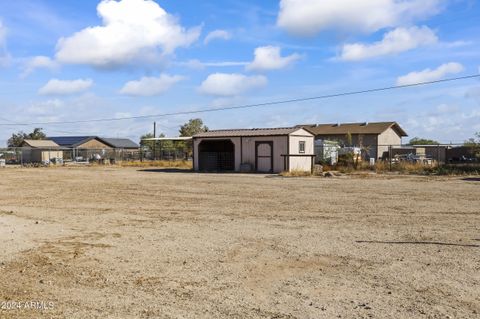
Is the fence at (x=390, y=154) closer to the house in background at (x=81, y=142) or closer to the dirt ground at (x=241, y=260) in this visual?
the dirt ground at (x=241, y=260)

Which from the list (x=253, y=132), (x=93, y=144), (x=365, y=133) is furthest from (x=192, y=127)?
(x=253, y=132)

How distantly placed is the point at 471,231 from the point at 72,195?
1450cm

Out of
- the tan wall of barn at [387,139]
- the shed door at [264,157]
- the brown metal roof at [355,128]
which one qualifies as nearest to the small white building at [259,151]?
the shed door at [264,157]

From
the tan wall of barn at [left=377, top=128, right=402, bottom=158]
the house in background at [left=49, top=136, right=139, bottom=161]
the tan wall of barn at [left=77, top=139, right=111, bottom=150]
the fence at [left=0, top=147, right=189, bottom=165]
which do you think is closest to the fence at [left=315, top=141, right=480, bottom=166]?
the tan wall of barn at [left=377, top=128, right=402, bottom=158]

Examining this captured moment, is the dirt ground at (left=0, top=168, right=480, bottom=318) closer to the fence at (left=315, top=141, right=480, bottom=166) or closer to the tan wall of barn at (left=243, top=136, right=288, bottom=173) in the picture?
the tan wall of barn at (left=243, top=136, right=288, bottom=173)

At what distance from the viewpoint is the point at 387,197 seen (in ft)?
59.1

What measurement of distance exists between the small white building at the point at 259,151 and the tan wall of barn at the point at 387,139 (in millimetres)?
24448

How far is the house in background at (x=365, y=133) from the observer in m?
61.3

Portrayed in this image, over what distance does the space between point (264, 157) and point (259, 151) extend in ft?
2.05

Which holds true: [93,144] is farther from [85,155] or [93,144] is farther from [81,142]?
[85,155]

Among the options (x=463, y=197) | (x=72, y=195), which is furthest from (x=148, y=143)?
(x=463, y=197)

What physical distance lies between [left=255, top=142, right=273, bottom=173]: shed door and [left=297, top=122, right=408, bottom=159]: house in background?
23.9m

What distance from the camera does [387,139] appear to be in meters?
64.8

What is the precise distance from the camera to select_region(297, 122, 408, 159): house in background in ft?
201
